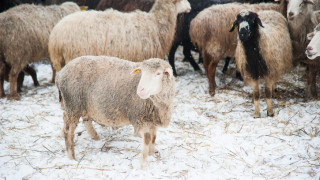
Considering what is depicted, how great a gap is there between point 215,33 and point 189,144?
2505mm

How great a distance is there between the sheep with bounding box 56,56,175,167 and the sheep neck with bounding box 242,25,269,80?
5.85 ft

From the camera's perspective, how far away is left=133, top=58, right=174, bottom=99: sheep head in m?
2.54

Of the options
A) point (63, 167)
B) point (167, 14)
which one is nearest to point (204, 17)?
point (167, 14)

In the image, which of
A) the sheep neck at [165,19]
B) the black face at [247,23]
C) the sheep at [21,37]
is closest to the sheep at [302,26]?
the black face at [247,23]

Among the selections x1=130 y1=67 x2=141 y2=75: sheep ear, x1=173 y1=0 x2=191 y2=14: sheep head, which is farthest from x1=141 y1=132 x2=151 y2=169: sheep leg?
x1=173 y1=0 x2=191 y2=14: sheep head

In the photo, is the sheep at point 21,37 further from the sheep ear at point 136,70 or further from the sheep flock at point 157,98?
the sheep ear at point 136,70

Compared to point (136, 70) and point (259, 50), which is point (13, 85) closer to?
point (136, 70)

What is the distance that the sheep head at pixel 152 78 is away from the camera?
8.34 feet

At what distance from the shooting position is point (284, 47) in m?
4.28

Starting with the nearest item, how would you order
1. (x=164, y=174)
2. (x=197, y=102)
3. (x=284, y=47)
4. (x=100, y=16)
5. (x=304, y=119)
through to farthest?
(x=164, y=174), (x=304, y=119), (x=284, y=47), (x=100, y=16), (x=197, y=102)

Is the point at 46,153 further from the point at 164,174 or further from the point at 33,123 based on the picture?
the point at 164,174

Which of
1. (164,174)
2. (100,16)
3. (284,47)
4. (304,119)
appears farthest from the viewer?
(100,16)

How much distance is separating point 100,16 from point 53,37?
0.87 meters

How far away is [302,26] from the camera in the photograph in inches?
174
